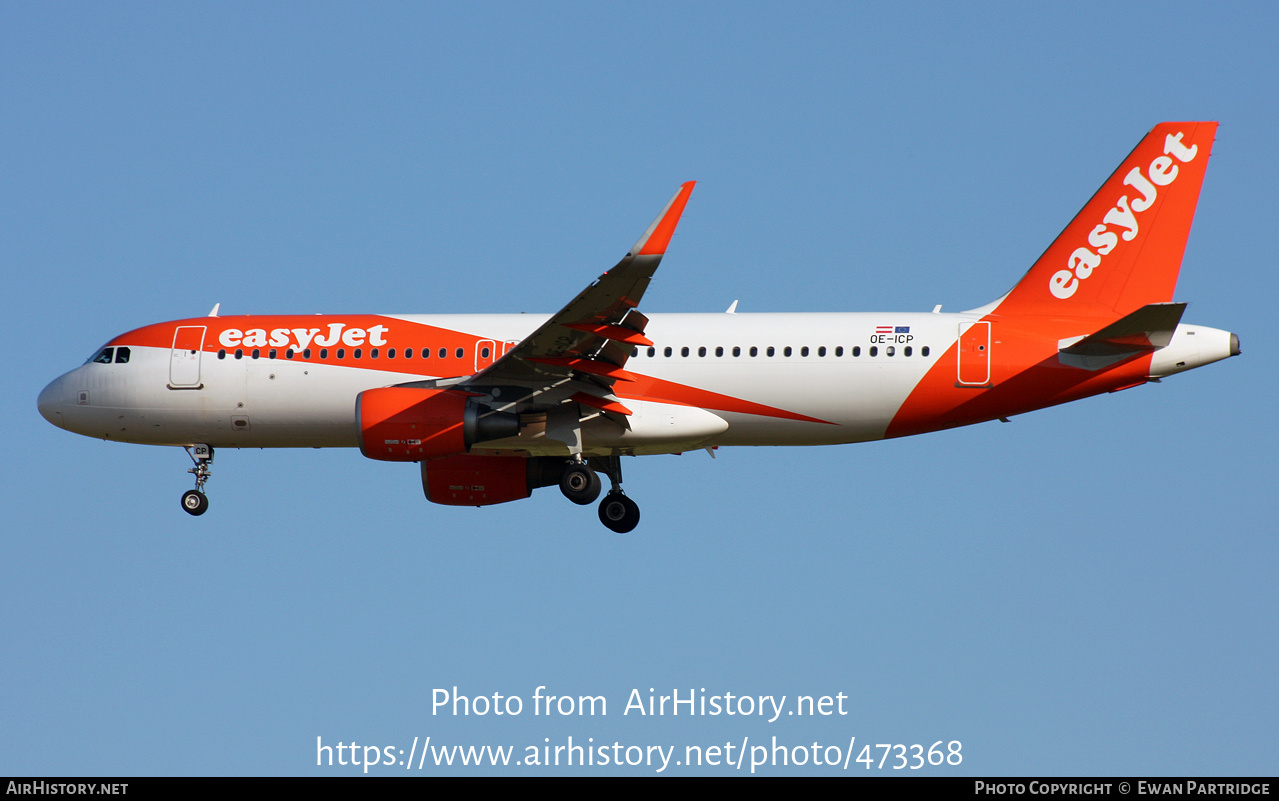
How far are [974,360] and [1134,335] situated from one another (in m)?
3.08

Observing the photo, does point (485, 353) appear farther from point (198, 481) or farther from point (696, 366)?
point (198, 481)

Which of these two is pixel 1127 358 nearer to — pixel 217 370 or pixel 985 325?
pixel 985 325

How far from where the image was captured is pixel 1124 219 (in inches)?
1171

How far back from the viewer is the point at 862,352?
2936cm

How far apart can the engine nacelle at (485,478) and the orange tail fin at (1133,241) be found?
1062cm

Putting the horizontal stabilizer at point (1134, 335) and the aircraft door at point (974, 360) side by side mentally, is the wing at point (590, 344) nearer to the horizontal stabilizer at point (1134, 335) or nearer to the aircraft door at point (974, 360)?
the aircraft door at point (974, 360)

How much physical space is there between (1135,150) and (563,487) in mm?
13850

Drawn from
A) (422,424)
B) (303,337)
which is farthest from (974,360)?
(303,337)

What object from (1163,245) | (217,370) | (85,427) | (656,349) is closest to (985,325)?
(1163,245)

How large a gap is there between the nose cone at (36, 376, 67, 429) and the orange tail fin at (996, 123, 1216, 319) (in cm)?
2109

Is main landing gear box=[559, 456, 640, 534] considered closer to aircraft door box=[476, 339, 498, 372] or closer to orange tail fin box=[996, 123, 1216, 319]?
aircraft door box=[476, 339, 498, 372]

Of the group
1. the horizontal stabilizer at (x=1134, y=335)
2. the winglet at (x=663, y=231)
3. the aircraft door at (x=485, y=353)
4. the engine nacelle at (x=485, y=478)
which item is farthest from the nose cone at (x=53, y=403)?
the horizontal stabilizer at (x=1134, y=335)

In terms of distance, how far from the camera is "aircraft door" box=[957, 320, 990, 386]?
28891 mm

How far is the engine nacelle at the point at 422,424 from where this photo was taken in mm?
28625
